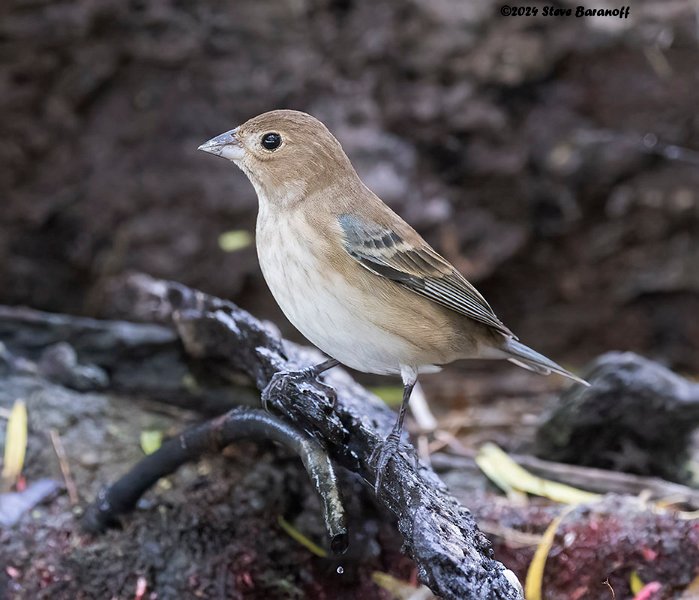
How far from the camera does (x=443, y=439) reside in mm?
4469

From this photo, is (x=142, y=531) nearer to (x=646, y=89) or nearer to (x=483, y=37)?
(x=483, y=37)

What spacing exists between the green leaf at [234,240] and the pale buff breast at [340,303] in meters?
2.48

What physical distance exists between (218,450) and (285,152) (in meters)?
1.10

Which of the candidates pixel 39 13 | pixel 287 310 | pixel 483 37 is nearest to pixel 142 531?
pixel 287 310

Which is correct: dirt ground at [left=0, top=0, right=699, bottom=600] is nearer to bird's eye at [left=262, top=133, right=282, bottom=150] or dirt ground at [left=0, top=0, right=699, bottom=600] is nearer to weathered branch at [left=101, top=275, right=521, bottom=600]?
weathered branch at [left=101, top=275, right=521, bottom=600]

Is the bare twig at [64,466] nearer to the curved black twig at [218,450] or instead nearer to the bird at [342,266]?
the curved black twig at [218,450]

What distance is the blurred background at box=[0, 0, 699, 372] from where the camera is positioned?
5.33 m

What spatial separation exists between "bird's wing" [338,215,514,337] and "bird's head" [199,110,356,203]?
212 millimetres

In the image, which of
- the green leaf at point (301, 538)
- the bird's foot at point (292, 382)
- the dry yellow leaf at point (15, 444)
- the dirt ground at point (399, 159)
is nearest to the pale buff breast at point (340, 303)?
the bird's foot at point (292, 382)

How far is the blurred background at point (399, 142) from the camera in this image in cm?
533

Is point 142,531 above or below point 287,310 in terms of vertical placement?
below

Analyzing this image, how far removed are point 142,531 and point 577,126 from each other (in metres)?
4.25

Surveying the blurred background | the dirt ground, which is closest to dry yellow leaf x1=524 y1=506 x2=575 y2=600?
the dirt ground

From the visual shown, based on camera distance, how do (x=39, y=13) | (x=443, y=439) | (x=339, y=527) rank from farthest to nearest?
(x=39, y=13) → (x=443, y=439) → (x=339, y=527)
